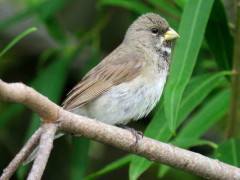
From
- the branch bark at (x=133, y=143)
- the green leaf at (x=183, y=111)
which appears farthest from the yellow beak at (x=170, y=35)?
the branch bark at (x=133, y=143)

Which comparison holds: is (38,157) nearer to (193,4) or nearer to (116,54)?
(193,4)

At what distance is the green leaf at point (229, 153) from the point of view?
439cm

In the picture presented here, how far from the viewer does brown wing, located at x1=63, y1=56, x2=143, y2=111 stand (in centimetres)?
448

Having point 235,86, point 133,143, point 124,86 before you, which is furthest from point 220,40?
point 133,143

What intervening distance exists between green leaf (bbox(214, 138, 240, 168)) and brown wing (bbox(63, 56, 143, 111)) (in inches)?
32.7

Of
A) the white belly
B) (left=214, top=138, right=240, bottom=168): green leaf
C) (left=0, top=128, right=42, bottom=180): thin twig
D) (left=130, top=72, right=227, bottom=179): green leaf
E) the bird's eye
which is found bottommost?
(left=214, top=138, right=240, bottom=168): green leaf

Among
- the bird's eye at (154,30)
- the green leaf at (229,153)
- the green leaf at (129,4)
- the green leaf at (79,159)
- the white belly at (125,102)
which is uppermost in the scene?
the green leaf at (129,4)

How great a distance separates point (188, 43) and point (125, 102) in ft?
2.13

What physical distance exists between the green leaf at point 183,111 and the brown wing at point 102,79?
373 mm

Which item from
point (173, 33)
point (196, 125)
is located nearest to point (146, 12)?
point (173, 33)

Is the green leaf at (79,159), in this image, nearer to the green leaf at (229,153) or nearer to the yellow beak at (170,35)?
the yellow beak at (170,35)

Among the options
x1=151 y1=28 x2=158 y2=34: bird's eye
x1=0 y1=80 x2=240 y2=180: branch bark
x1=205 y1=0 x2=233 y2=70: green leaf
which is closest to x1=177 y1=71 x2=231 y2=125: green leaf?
x1=205 y1=0 x2=233 y2=70: green leaf

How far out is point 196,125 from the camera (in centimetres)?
497

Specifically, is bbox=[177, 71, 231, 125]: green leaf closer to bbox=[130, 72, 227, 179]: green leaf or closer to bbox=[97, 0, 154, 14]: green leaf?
bbox=[130, 72, 227, 179]: green leaf
